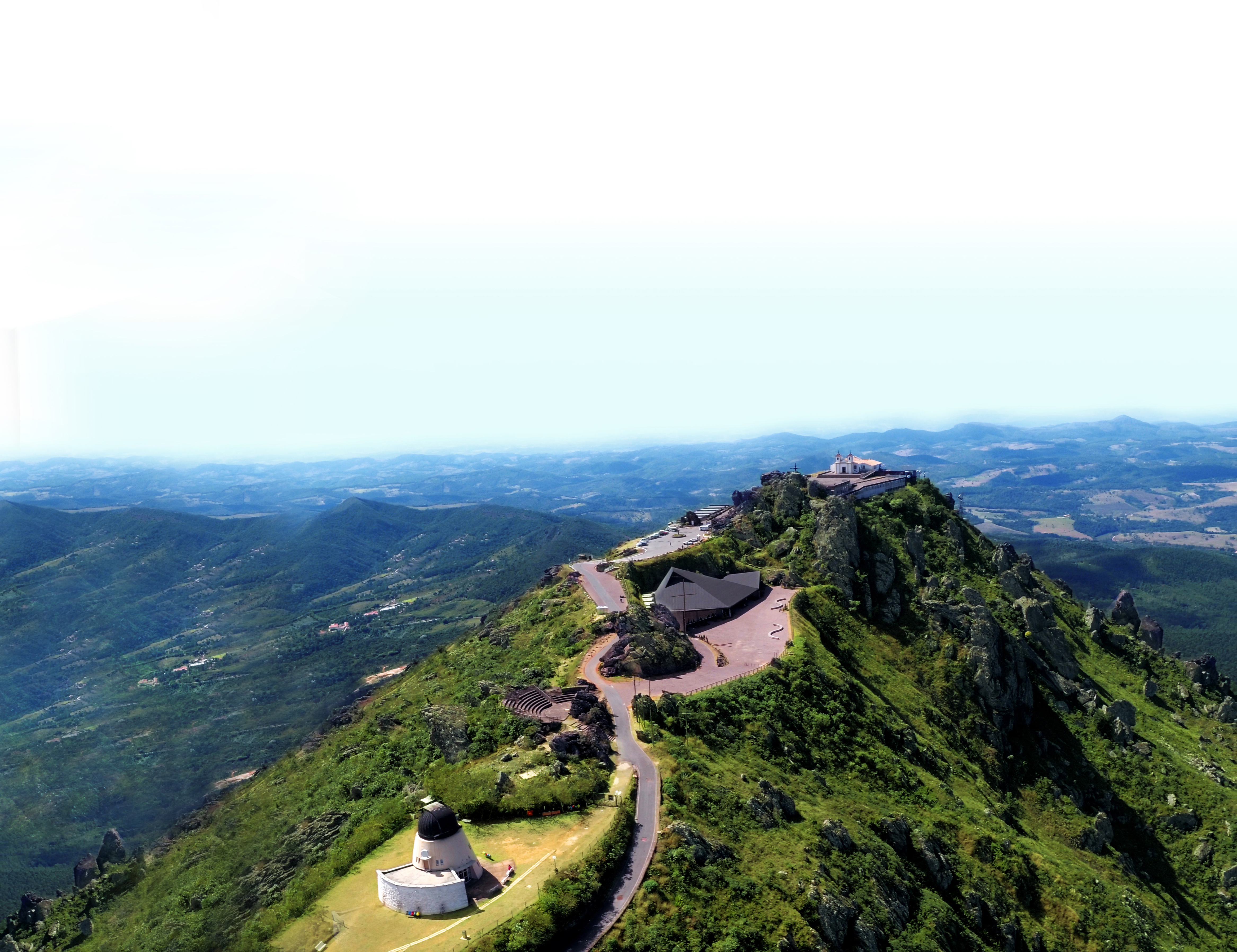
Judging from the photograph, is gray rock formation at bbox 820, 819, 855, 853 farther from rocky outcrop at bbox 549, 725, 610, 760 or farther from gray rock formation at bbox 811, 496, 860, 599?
gray rock formation at bbox 811, 496, 860, 599

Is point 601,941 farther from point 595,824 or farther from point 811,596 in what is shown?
point 811,596

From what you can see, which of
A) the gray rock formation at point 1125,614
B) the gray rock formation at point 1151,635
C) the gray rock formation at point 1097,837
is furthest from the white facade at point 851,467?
the gray rock formation at point 1097,837

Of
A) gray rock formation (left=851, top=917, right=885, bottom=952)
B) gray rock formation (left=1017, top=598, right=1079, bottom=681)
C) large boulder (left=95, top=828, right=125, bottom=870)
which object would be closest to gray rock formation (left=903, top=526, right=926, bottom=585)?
gray rock formation (left=1017, top=598, right=1079, bottom=681)

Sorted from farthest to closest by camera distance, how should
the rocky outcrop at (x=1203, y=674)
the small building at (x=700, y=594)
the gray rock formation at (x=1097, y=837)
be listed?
the rocky outcrop at (x=1203, y=674) < the small building at (x=700, y=594) < the gray rock formation at (x=1097, y=837)

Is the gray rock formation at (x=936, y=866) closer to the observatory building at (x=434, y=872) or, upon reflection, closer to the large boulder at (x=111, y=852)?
the observatory building at (x=434, y=872)

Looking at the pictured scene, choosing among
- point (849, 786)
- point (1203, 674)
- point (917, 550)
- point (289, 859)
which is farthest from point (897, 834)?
point (1203, 674)

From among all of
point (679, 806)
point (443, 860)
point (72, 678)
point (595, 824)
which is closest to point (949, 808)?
point (679, 806)
